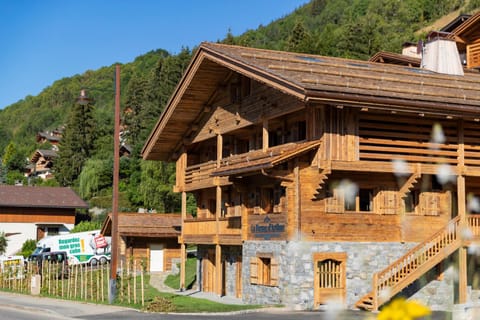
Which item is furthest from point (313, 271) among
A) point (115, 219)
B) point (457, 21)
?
point (457, 21)

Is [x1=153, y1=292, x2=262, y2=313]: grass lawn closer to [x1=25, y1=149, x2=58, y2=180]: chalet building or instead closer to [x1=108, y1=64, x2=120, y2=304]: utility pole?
[x1=108, y1=64, x2=120, y2=304]: utility pole

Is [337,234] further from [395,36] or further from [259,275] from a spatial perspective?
[395,36]

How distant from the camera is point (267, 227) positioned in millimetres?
26719

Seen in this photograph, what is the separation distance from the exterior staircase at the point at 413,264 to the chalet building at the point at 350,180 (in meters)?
0.06

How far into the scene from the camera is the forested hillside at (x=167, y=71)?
7719 centimetres

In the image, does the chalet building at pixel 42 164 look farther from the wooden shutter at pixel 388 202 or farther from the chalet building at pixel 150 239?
the wooden shutter at pixel 388 202

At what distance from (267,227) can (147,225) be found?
20641mm

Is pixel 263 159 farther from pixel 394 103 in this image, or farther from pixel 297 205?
pixel 394 103

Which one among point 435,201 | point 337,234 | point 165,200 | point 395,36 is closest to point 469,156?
point 435,201

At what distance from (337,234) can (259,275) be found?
363cm

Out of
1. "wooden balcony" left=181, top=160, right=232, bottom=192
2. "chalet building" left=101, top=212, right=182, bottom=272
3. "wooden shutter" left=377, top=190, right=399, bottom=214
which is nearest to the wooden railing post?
"wooden shutter" left=377, top=190, right=399, bottom=214

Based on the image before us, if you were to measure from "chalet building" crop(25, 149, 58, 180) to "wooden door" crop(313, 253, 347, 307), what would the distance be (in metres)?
95.4

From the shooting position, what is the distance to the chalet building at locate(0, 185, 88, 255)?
66.7 metres

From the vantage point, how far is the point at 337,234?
25.4 m
